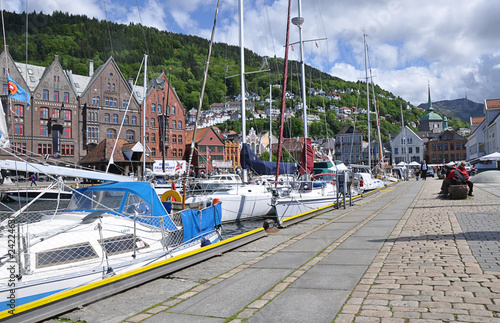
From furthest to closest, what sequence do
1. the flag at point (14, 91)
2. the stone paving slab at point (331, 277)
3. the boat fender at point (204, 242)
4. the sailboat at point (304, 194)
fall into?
the sailboat at point (304, 194) → the flag at point (14, 91) → the boat fender at point (204, 242) → the stone paving slab at point (331, 277)

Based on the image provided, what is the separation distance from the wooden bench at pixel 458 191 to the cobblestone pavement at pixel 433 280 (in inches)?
328

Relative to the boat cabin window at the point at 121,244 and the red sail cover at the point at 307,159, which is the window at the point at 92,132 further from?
the boat cabin window at the point at 121,244

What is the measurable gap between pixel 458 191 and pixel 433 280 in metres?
13.7

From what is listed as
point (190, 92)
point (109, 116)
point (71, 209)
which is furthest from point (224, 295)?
point (190, 92)

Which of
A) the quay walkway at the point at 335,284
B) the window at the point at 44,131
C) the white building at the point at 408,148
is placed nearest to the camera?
the quay walkway at the point at 335,284

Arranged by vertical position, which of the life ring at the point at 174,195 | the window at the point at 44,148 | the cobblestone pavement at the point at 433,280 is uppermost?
the window at the point at 44,148

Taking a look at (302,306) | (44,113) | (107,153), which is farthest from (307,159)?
(44,113)

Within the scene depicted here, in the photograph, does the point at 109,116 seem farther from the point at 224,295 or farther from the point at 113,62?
the point at 224,295

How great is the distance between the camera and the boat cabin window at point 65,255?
22.4ft

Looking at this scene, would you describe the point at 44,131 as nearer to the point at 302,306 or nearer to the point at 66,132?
the point at 66,132

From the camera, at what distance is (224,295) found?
18.2ft

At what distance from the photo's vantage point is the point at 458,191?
1755 centimetres

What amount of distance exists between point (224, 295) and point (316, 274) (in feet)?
5.47

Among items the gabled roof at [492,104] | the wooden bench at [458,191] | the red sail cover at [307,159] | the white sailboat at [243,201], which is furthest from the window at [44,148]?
the gabled roof at [492,104]
